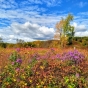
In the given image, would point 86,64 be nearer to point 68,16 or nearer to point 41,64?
point 41,64

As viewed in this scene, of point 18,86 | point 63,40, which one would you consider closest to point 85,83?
point 18,86

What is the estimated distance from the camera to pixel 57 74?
695 cm

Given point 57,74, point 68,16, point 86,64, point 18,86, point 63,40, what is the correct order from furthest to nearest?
point 68,16
point 63,40
point 86,64
point 57,74
point 18,86

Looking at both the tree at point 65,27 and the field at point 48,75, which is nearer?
the field at point 48,75

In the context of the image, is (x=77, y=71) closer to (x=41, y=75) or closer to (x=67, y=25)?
(x=41, y=75)

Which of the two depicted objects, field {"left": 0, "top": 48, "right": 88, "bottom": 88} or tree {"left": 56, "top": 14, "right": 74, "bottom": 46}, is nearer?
field {"left": 0, "top": 48, "right": 88, "bottom": 88}

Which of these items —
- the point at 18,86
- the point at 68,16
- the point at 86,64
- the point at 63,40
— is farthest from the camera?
the point at 68,16

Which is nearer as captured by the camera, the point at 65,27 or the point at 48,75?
the point at 48,75

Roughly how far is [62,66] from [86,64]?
98cm

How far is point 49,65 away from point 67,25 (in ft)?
128

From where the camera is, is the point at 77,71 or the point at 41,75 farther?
the point at 77,71

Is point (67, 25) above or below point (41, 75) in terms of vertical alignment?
above

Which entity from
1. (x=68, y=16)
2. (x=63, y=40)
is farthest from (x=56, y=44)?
(x=68, y=16)

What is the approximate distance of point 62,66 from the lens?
733cm
